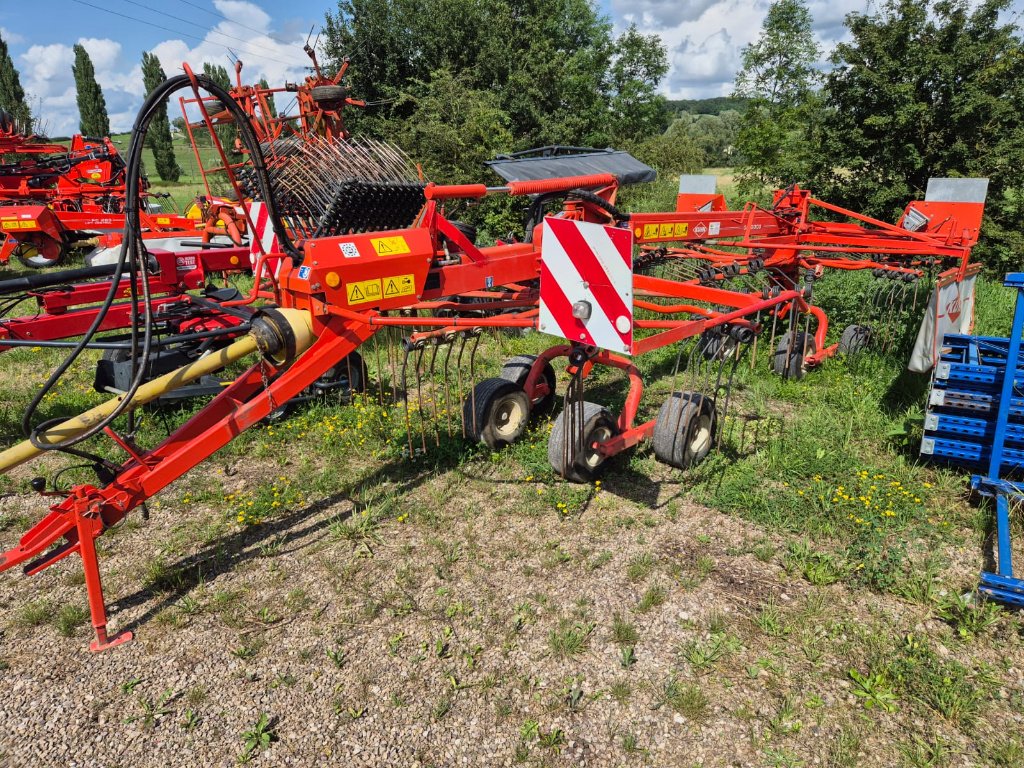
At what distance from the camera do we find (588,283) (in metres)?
3.30

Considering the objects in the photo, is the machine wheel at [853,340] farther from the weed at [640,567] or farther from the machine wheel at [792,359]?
the weed at [640,567]

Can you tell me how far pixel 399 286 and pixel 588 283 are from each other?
1.09 metres

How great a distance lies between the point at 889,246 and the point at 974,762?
17.4 feet

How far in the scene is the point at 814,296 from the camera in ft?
24.4

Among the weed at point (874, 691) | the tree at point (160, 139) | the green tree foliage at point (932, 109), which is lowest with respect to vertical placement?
the weed at point (874, 691)

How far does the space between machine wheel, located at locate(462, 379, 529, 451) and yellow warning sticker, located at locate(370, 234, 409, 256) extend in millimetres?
1288

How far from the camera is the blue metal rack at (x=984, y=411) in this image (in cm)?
365

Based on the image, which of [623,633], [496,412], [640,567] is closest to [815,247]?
[496,412]

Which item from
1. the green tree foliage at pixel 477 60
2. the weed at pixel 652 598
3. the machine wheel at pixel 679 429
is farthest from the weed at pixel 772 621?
the green tree foliage at pixel 477 60

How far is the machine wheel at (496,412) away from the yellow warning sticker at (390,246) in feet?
4.23

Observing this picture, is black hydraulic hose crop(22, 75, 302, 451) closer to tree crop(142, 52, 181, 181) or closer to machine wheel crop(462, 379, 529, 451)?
machine wheel crop(462, 379, 529, 451)

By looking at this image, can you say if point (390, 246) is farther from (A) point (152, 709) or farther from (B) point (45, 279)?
(A) point (152, 709)

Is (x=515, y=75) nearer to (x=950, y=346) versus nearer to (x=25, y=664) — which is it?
(x=950, y=346)

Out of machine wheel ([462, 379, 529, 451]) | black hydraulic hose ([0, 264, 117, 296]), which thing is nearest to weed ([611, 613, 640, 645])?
machine wheel ([462, 379, 529, 451])
